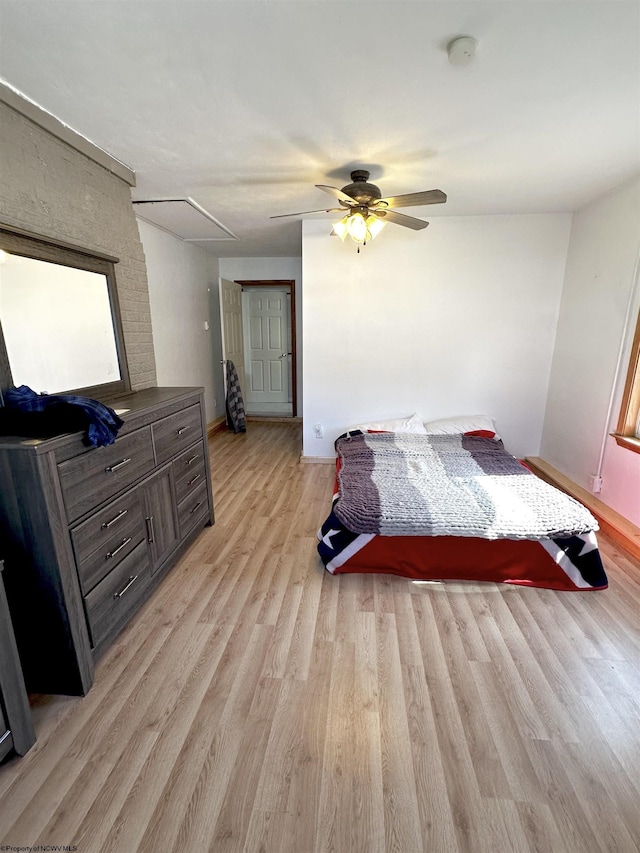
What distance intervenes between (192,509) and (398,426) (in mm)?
2072

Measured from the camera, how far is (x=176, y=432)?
2158 mm

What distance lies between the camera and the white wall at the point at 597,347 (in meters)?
2.58

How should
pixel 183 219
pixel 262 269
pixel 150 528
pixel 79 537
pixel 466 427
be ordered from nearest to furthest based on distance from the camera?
pixel 79 537, pixel 150 528, pixel 183 219, pixel 466 427, pixel 262 269

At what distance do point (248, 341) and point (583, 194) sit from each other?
14.8 ft

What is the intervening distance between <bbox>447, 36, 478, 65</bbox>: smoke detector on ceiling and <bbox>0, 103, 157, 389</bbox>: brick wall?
1.86 metres

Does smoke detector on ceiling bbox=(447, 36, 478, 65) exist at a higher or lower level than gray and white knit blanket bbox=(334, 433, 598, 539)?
higher

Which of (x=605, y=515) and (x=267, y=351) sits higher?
(x=267, y=351)

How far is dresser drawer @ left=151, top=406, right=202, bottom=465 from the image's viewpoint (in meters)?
1.98

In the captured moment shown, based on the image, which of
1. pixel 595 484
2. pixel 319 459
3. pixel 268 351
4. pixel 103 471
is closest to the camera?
pixel 103 471

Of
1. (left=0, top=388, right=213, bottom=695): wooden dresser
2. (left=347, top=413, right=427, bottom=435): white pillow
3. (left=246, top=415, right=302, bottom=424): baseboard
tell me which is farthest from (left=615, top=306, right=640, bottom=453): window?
(left=246, top=415, right=302, bottom=424): baseboard

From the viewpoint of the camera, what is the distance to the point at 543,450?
12.1ft

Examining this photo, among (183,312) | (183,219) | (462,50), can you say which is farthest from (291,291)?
(462,50)

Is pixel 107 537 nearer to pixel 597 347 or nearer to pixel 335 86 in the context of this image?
pixel 335 86

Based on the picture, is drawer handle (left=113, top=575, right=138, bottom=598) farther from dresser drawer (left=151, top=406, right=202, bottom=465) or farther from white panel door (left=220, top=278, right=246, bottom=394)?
white panel door (left=220, top=278, right=246, bottom=394)
